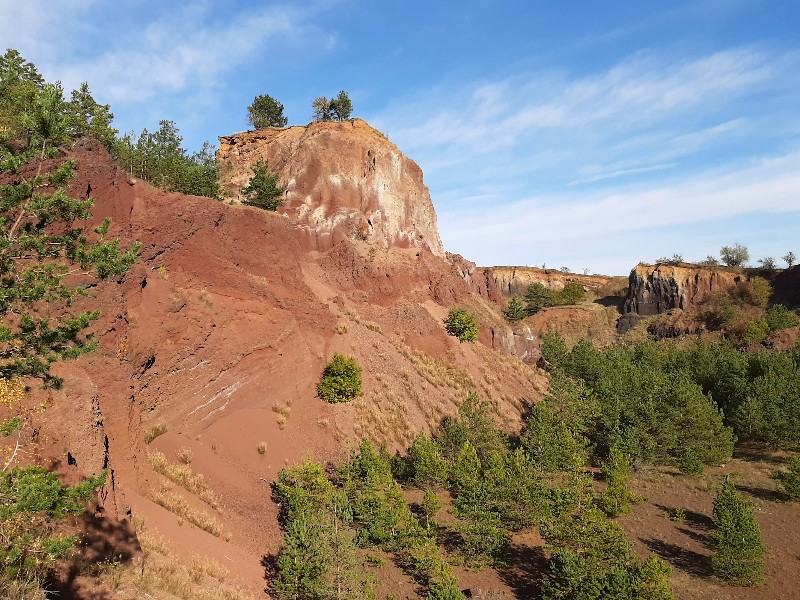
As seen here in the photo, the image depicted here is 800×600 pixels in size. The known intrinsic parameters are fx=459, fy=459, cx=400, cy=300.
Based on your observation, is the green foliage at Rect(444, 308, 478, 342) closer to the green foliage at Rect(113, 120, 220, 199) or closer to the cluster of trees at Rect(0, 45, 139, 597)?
the green foliage at Rect(113, 120, 220, 199)

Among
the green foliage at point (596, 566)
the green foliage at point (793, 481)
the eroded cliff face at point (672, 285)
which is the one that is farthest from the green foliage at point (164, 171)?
the eroded cliff face at point (672, 285)

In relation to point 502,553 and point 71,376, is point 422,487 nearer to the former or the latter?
point 502,553

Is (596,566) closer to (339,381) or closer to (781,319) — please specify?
(339,381)

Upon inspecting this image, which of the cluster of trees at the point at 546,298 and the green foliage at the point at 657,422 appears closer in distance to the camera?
the green foliage at the point at 657,422

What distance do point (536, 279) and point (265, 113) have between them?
81.4m

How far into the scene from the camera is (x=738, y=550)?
17781mm

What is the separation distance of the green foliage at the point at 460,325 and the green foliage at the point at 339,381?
14991 millimetres

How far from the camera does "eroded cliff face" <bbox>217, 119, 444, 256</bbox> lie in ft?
140

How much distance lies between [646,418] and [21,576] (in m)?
33.3

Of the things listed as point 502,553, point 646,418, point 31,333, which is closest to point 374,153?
point 646,418

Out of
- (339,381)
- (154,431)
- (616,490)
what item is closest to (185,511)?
(154,431)

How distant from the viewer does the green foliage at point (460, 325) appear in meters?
38.9

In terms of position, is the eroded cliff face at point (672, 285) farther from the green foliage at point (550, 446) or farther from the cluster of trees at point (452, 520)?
the cluster of trees at point (452, 520)

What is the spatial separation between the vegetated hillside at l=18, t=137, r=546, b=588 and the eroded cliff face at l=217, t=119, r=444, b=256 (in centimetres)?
1067
